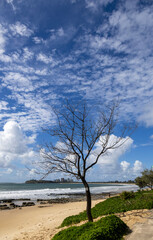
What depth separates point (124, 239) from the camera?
591cm

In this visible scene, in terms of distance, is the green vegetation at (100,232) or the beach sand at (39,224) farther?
the beach sand at (39,224)

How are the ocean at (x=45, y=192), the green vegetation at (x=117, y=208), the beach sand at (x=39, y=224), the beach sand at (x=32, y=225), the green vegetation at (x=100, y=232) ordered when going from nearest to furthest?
the green vegetation at (x=100, y=232)
the beach sand at (x=39, y=224)
the beach sand at (x=32, y=225)
the green vegetation at (x=117, y=208)
the ocean at (x=45, y=192)

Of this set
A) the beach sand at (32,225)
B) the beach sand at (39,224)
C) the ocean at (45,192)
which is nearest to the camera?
the beach sand at (39,224)

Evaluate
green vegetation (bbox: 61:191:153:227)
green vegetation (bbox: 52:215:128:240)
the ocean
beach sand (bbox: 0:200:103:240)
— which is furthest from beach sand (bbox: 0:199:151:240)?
the ocean

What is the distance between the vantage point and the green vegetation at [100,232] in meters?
5.95

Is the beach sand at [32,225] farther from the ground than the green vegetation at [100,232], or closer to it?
closer to it

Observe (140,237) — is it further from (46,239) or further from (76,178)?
(46,239)

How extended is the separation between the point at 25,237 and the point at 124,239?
7479mm

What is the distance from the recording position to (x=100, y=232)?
6.00 meters

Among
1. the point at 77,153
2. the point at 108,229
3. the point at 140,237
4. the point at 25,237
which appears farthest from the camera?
the point at 25,237

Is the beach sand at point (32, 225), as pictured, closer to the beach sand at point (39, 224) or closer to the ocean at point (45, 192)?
the beach sand at point (39, 224)

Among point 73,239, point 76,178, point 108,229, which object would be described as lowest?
point 73,239

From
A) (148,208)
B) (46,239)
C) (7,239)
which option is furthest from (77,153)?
(7,239)

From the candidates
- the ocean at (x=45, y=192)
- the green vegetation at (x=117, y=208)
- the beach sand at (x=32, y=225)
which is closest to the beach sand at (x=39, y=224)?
the beach sand at (x=32, y=225)
